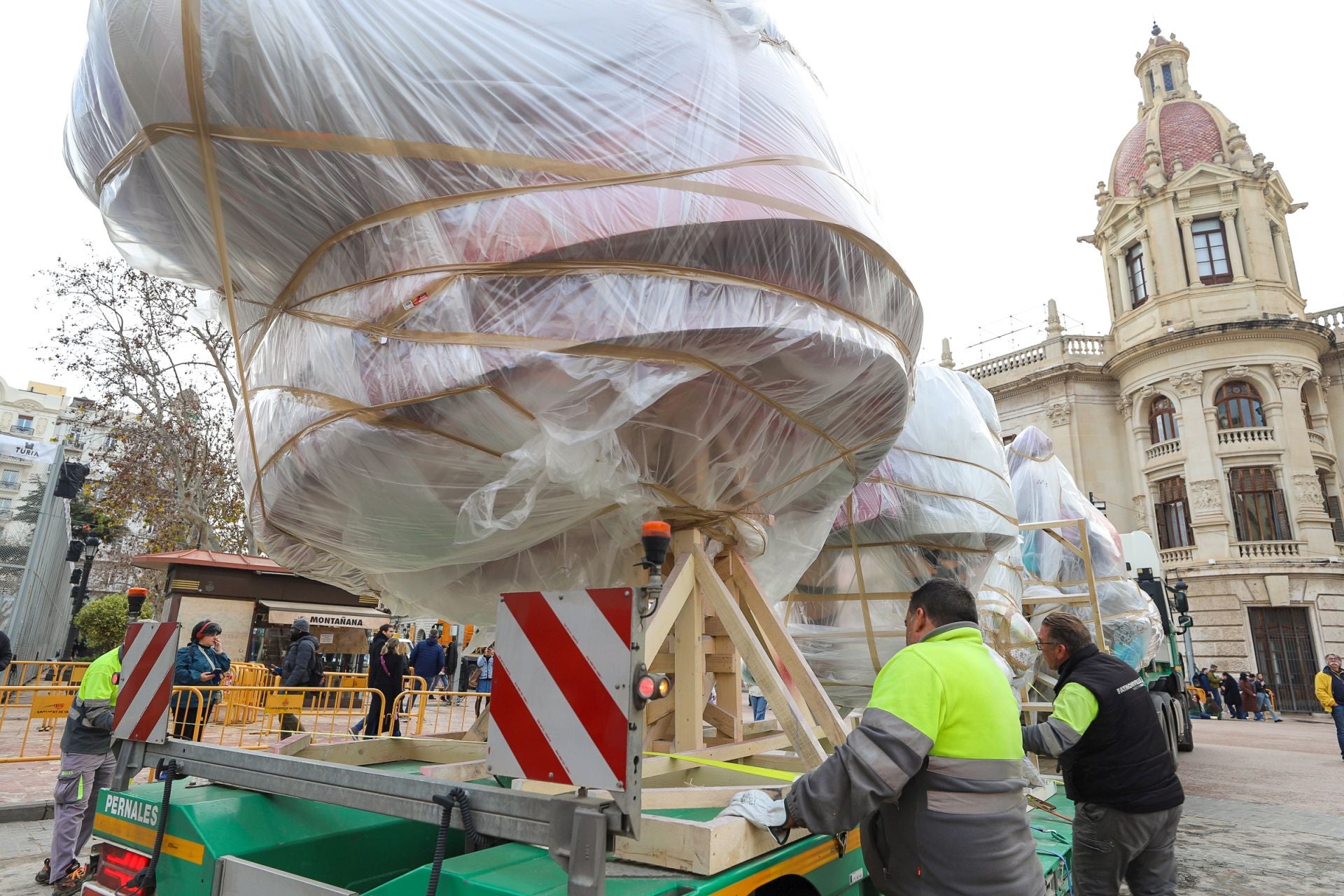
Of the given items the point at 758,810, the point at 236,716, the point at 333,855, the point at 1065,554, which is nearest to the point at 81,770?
the point at 333,855

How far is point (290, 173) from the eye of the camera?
2.50 m

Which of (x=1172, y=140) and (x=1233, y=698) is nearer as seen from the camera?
(x=1233, y=698)

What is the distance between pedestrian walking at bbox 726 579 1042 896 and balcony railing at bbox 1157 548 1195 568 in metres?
33.3

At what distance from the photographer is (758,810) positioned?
235cm

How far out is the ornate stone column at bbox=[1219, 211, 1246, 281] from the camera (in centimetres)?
3178

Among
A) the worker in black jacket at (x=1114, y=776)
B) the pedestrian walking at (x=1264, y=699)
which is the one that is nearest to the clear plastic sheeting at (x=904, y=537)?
the worker in black jacket at (x=1114, y=776)

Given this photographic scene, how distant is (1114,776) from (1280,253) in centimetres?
3817

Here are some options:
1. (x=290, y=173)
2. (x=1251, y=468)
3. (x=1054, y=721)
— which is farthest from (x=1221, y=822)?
(x=1251, y=468)

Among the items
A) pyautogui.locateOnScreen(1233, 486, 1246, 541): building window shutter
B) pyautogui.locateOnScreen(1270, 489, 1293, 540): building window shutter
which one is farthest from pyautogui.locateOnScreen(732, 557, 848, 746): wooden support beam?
pyautogui.locateOnScreen(1270, 489, 1293, 540): building window shutter

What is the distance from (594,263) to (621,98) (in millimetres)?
565

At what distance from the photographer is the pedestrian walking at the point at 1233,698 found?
26.0 m

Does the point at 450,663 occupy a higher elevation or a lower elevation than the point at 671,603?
lower

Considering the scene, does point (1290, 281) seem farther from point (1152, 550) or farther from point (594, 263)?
point (594, 263)

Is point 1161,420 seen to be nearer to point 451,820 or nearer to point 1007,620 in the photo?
point 1007,620
